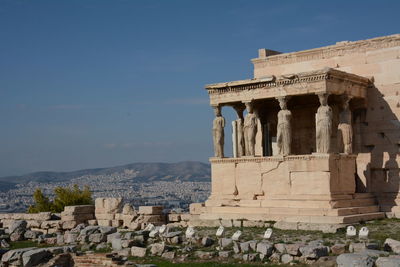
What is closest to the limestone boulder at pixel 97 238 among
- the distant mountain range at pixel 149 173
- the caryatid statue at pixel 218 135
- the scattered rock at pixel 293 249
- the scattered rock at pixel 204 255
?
the scattered rock at pixel 204 255

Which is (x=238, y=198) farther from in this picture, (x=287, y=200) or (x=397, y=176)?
(x=397, y=176)

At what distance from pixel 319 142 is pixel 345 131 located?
117cm

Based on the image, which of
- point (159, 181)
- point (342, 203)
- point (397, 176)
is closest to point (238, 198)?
point (342, 203)

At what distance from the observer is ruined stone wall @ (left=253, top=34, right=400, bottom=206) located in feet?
68.7

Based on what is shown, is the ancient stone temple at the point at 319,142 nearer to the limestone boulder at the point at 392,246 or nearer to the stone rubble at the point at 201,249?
the stone rubble at the point at 201,249

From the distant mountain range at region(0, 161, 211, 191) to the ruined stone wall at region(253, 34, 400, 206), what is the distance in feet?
342

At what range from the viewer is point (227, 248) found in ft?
50.7

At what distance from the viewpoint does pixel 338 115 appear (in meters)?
21.7

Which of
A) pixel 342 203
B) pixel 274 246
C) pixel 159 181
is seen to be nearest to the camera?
pixel 274 246

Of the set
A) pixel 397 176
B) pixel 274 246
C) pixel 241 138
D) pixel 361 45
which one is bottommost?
pixel 274 246

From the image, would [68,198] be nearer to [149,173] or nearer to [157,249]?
[157,249]

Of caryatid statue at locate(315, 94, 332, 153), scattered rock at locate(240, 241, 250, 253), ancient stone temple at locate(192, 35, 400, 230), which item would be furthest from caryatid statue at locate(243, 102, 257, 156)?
scattered rock at locate(240, 241, 250, 253)

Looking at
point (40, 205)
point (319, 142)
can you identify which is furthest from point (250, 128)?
point (40, 205)

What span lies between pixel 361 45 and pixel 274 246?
9514mm
